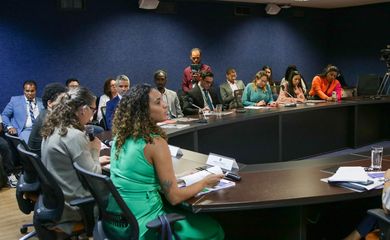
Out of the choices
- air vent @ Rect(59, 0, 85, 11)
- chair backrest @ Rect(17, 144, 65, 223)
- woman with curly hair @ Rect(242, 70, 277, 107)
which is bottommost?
chair backrest @ Rect(17, 144, 65, 223)

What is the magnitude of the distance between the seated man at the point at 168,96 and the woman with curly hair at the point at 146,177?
2999 millimetres

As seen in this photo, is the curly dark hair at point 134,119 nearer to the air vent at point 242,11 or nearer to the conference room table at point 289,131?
the conference room table at point 289,131

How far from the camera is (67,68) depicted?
6336 mm

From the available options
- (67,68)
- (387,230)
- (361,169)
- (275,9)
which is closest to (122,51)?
(67,68)

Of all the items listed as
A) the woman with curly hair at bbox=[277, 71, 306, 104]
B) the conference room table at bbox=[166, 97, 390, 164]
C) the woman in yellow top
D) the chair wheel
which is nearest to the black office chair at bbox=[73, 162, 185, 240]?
the chair wheel

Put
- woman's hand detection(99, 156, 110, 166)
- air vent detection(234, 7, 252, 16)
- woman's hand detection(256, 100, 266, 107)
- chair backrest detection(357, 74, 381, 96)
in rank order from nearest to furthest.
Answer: woman's hand detection(99, 156, 110, 166) → woman's hand detection(256, 100, 266, 107) → chair backrest detection(357, 74, 381, 96) → air vent detection(234, 7, 252, 16)

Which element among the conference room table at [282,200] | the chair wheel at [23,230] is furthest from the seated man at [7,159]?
the conference room table at [282,200]

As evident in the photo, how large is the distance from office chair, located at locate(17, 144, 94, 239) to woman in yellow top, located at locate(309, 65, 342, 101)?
4597 mm

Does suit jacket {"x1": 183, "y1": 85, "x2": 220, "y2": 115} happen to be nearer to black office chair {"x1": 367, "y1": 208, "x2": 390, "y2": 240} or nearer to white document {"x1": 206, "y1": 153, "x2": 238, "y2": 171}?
white document {"x1": 206, "y1": 153, "x2": 238, "y2": 171}

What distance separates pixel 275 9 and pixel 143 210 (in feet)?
24.9

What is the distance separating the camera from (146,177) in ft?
6.52

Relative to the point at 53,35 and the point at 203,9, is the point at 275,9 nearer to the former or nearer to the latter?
the point at 203,9

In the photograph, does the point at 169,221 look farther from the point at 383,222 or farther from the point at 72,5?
the point at 72,5

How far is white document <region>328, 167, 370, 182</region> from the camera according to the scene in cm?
213
